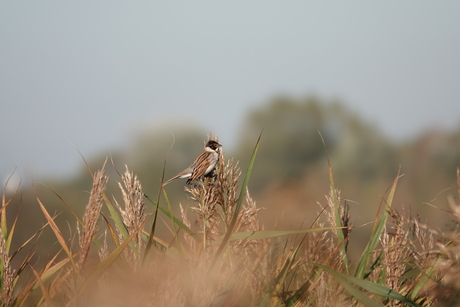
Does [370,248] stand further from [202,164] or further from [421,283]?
[202,164]

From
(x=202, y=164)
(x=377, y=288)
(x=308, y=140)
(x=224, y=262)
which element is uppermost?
(x=202, y=164)

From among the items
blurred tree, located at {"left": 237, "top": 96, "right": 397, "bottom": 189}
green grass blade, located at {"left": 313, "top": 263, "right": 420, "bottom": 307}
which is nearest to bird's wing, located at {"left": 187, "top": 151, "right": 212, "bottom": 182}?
green grass blade, located at {"left": 313, "top": 263, "right": 420, "bottom": 307}

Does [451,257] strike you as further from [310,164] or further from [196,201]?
[310,164]

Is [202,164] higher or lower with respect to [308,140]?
higher

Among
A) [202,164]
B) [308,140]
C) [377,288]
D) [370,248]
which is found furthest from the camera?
[308,140]

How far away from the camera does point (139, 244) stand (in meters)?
2.57

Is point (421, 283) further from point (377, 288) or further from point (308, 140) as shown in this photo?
point (308, 140)

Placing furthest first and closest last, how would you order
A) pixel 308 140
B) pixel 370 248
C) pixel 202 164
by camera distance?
pixel 308 140
pixel 202 164
pixel 370 248

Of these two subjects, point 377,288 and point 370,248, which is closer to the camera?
point 377,288

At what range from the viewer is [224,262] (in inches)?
99.9

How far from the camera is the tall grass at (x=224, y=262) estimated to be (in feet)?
6.72

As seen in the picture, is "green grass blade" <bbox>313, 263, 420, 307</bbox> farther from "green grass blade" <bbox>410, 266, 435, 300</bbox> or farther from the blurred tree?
the blurred tree

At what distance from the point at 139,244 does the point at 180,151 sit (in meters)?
26.2

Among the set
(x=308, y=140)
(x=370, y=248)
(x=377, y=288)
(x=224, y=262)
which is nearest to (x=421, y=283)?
(x=370, y=248)
